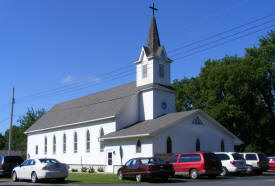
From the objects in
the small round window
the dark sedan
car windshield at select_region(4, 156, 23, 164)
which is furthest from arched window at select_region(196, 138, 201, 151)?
car windshield at select_region(4, 156, 23, 164)

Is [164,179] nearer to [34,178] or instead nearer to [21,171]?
[34,178]

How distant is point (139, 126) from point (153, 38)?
11644mm

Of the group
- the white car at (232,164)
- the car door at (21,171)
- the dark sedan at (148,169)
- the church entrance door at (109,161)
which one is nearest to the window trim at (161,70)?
the church entrance door at (109,161)

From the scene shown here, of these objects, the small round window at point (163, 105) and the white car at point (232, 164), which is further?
the small round window at point (163, 105)

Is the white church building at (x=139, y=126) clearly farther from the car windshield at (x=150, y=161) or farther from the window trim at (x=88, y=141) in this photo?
the car windshield at (x=150, y=161)

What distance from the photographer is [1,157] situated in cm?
2714

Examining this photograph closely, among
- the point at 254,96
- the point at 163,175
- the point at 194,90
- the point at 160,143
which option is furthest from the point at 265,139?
the point at 163,175

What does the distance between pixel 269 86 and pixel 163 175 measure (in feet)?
130

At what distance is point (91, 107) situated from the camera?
43.6 m

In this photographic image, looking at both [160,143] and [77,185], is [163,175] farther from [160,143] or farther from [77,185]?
[160,143]

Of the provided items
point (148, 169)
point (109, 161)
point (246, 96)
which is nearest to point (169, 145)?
point (109, 161)

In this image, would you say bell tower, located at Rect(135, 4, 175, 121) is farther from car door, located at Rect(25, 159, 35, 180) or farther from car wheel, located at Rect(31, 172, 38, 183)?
car wheel, located at Rect(31, 172, 38, 183)

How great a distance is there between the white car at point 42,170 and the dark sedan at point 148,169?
14.4 ft

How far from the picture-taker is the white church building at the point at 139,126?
31936mm
